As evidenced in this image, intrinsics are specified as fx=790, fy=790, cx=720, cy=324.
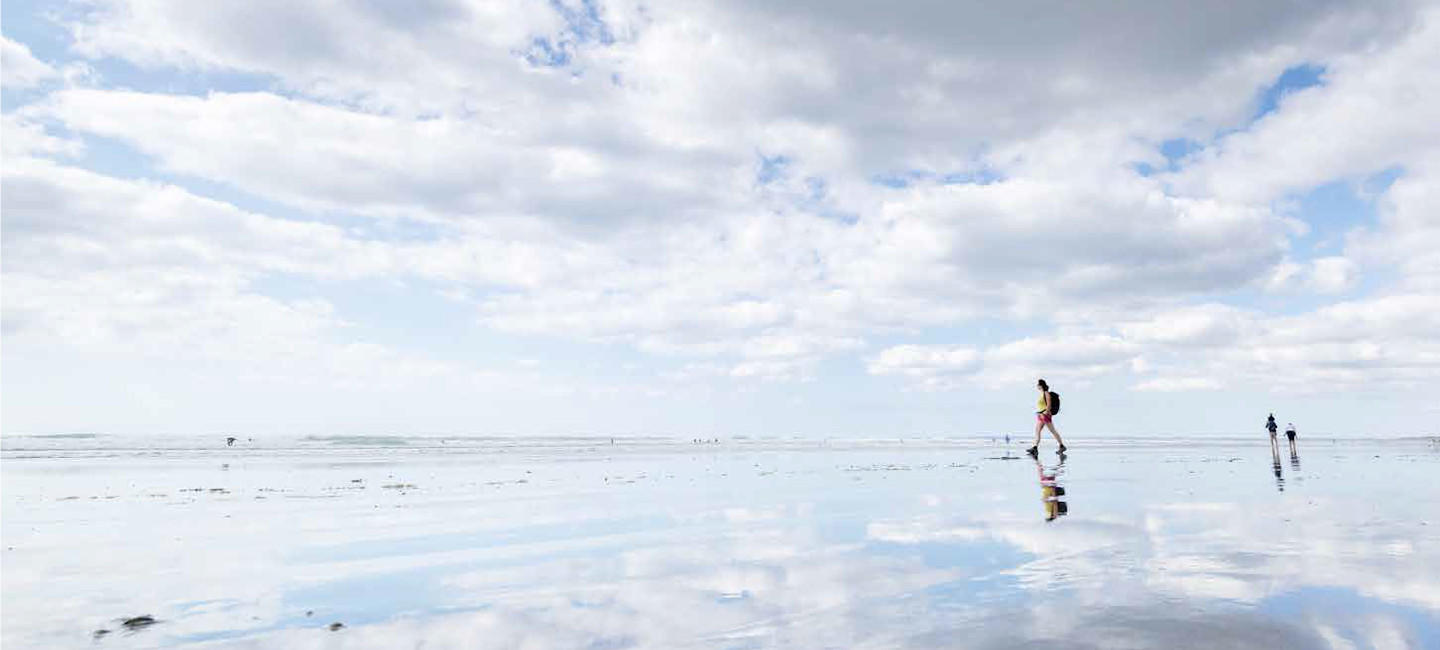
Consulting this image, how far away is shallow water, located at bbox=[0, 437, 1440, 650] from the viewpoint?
18.7 feet

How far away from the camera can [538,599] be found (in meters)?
7.23

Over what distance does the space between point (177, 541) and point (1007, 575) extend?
1169cm

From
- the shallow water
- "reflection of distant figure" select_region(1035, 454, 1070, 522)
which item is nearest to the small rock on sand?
the shallow water

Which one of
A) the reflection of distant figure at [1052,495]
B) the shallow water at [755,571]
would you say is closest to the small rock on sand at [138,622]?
the shallow water at [755,571]

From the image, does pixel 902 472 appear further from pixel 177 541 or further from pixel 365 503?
pixel 177 541

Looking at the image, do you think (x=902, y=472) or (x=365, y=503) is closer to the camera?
(x=365, y=503)

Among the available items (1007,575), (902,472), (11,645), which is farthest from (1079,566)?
(902,472)

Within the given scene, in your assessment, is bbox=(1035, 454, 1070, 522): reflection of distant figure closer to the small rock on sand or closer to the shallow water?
the shallow water

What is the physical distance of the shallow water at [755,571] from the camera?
Answer: 571 cm

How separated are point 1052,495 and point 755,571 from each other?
9237mm

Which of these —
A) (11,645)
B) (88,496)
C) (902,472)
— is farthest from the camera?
(902,472)

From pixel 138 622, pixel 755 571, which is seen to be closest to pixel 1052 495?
pixel 755 571

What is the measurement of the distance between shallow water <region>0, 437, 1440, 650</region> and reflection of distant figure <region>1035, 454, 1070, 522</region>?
0.17 meters

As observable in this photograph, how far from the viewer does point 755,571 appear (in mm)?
8203
